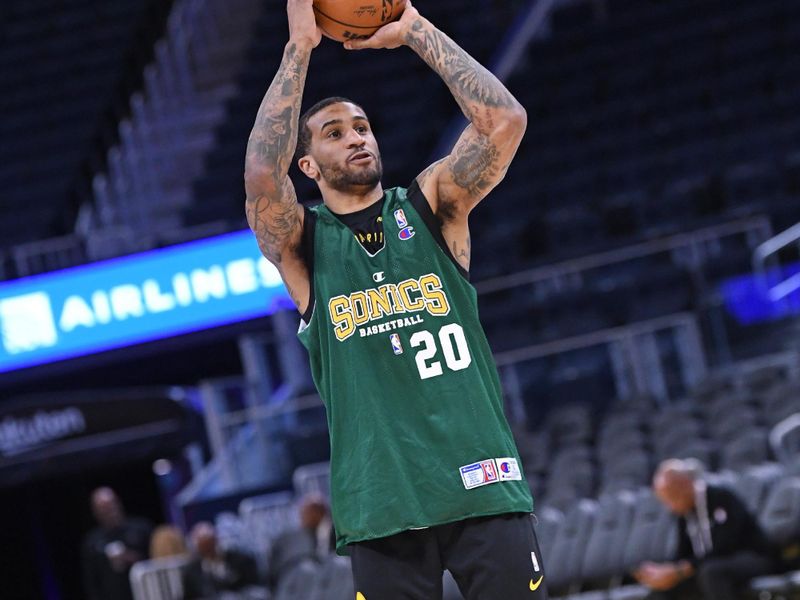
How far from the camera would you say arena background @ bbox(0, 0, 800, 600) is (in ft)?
36.3

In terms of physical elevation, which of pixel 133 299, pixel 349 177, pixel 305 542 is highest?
pixel 133 299

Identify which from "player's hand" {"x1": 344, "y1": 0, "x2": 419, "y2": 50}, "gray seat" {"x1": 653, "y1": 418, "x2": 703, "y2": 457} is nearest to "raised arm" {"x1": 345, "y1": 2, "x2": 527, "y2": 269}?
"player's hand" {"x1": 344, "y1": 0, "x2": 419, "y2": 50}

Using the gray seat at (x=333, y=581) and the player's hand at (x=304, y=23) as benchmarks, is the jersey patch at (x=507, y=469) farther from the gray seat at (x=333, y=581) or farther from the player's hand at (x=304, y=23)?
the gray seat at (x=333, y=581)

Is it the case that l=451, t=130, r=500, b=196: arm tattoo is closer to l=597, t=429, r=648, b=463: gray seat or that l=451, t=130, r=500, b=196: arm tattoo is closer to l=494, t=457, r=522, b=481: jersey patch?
l=494, t=457, r=522, b=481: jersey patch

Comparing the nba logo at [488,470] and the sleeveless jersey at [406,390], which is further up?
the sleeveless jersey at [406,390]

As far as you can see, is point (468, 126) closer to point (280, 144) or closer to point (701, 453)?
point (280, 144)

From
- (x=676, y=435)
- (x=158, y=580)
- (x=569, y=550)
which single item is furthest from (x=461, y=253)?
(x=158, y=580)

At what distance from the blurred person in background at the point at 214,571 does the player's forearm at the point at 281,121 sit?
7.50 meters

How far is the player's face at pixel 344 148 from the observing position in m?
3.62

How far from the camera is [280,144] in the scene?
3.55m

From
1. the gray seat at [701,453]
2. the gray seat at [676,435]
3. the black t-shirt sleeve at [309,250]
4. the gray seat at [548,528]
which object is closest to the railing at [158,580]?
the gray seat at [548,528]

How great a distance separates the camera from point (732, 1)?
1714cm

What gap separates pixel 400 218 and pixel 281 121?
0.37 metres

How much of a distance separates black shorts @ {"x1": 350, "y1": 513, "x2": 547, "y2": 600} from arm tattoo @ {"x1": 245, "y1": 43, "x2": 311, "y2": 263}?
82cm
